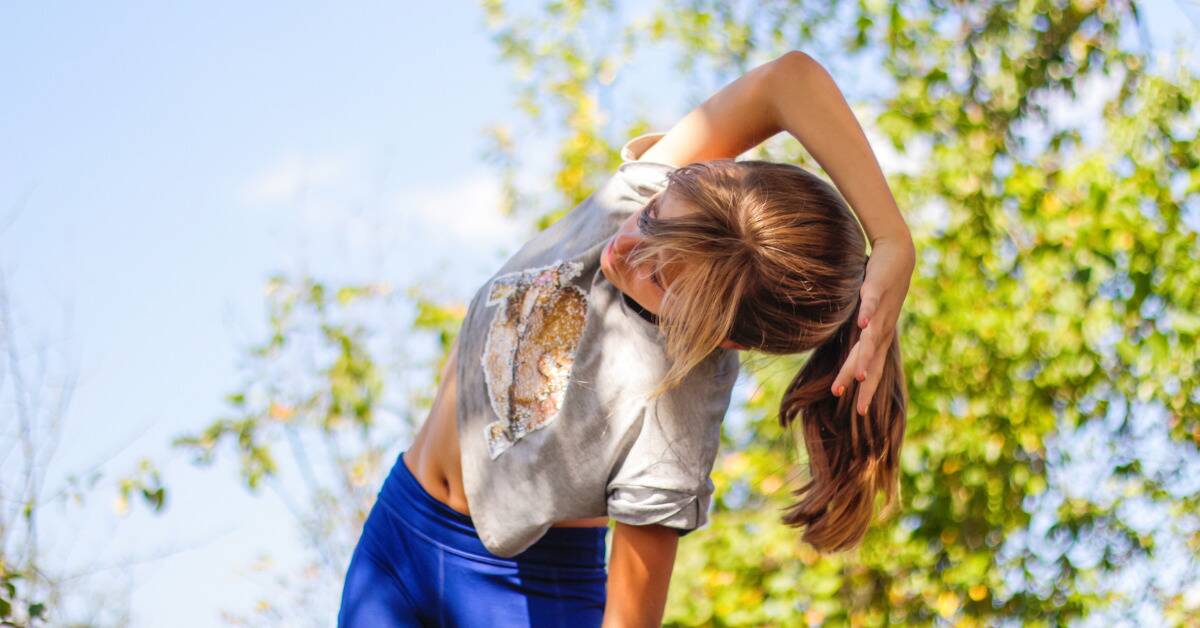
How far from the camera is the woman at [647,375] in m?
1.40

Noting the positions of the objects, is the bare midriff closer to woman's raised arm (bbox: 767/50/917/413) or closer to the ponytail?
the ponytail

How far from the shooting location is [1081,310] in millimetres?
3076

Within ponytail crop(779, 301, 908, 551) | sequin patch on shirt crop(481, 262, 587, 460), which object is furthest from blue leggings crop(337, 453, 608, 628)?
ponytail crop(779, 301, 908, 551)

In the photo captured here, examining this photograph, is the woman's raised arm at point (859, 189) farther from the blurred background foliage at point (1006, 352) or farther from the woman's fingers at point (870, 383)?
the blurred background foliage at point (1006, 352)

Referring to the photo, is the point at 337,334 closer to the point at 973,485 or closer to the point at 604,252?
the point at 973,485

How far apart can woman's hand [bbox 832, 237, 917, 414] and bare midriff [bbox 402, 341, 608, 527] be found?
17.8 inches

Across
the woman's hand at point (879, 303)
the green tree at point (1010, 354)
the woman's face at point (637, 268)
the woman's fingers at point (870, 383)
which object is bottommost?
the green tree at point (1010, 354)

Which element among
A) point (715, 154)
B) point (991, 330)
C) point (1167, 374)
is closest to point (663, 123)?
point (991, 330)

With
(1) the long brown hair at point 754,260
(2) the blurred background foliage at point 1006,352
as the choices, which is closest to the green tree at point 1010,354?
(2) the blurred background foliage at point 1006,352

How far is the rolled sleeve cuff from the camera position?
140 centimetres

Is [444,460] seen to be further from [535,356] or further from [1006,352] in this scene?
[1006,352]

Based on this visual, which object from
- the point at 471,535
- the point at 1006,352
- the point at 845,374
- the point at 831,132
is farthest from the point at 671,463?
the point at 1006,352

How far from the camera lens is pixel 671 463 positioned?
1.42m

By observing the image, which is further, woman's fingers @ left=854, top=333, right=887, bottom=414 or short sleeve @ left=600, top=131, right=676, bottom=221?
short sleeve @ left=600, top=131, right=676, bottom=221
